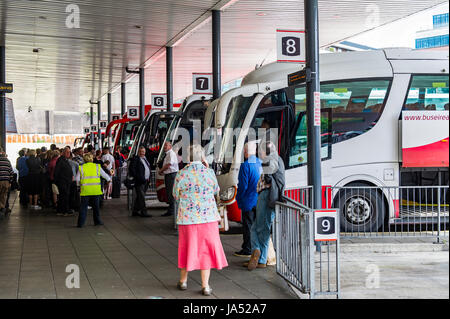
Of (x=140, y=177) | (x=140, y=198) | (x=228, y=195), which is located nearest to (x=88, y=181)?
(x=140, y=177)

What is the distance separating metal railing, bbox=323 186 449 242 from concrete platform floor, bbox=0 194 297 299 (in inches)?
87.5

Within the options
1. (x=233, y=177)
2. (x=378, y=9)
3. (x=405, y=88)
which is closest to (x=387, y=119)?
(x=405, y=88)

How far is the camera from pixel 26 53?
24688mm

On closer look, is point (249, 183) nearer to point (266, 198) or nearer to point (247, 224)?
point (266, 198)

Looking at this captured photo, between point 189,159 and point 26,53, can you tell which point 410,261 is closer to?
point 189,159

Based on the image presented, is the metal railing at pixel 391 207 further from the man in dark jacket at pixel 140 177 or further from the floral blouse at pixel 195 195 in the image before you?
the man in dark jacket at pixel 140 177

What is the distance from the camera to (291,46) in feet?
32.8

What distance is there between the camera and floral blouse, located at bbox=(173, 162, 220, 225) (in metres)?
7.28

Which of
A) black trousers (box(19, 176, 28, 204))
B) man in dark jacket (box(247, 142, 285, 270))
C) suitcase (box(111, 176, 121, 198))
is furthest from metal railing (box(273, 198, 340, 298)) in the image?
suitcase (box(111, 176, 121, 198))

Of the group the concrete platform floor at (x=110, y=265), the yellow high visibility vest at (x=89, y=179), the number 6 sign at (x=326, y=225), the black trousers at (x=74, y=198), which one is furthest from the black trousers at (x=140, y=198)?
the number 6 sign at (x=326, y=225)

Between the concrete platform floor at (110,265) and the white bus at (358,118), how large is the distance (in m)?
2.31

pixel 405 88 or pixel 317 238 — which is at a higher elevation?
pixel 405 88

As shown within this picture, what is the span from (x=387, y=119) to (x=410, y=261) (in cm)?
428

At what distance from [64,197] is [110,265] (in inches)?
311
